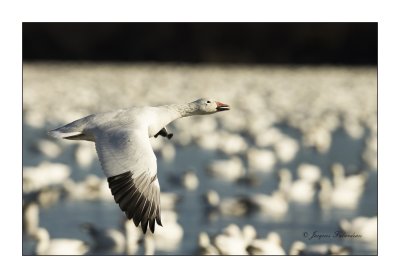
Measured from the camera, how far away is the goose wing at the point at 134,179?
530 cm

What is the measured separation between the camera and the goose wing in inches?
209

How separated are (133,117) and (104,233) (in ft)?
4.26

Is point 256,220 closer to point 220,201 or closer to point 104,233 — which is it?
point 220,201

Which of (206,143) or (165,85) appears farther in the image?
(165,85)

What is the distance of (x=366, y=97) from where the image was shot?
1798 cm

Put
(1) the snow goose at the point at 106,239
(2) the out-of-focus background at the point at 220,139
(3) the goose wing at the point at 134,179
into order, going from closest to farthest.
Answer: (3) the goose wing at the point at 134,179 → (1) the snow goose at the point at 106,239 → (2) the out-of-focus background at the point at 220,139

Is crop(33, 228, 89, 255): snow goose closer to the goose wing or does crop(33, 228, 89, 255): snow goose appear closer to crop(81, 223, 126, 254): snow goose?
crop(81, 223, 126, 254): snow goose

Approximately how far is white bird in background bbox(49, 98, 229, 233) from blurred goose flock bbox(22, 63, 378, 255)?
1090mm

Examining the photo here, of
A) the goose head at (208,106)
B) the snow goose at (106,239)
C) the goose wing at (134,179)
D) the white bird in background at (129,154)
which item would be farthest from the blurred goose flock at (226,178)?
the goose wing at (134,179)

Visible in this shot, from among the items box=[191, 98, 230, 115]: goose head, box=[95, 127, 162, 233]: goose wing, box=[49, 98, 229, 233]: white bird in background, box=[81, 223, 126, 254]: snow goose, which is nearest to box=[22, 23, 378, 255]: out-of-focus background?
box=[81, 223, 126, 254]: snow goose

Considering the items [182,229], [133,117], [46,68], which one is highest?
[46,68]

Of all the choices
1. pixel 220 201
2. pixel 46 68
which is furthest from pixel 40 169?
pixel 46 68

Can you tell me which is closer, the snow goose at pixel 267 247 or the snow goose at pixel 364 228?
the snow goose at pixel 267 247

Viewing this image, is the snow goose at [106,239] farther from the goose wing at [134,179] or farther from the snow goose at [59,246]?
the goose wing at [134,179]
